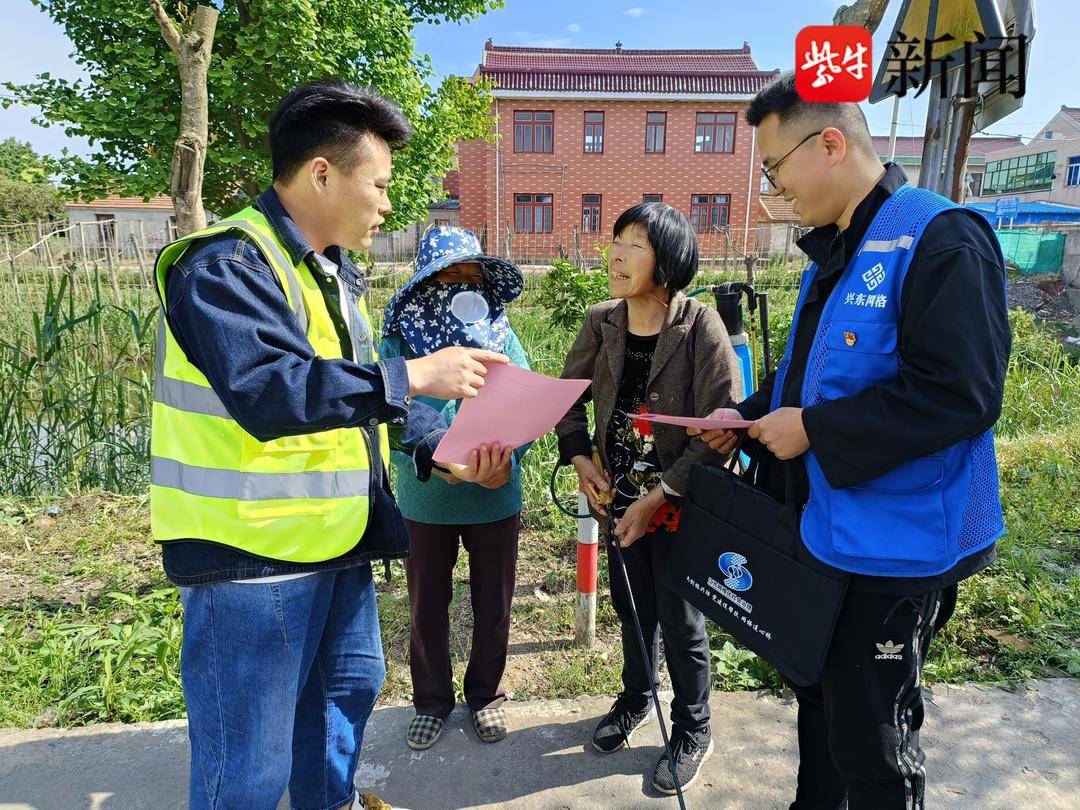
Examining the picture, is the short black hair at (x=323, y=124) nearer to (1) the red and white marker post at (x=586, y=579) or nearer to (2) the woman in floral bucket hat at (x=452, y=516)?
(2) the woman in floral bucket hat at (x=452, y=516)

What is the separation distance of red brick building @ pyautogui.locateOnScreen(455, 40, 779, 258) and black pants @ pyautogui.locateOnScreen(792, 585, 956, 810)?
23.7 metres

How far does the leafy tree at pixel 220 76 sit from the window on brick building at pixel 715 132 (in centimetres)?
1675

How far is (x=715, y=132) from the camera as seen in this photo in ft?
82.9

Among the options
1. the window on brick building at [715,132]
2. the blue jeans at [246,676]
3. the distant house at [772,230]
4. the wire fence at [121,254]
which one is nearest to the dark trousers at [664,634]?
the blue jeans at [246,676]

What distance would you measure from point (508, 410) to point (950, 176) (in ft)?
8.12

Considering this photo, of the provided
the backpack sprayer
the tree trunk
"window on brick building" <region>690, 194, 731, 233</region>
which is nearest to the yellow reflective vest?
the backpack sprayer

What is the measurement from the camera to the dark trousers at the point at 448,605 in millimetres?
2422

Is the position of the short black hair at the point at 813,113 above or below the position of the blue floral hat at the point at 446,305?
above

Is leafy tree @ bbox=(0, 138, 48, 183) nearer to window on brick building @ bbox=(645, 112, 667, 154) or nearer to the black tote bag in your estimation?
window on brick building @ bbox=(645, 112, 667, 154)

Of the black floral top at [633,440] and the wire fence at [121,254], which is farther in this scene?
the wire fence at [121,254]

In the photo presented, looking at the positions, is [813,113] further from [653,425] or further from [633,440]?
[633,440]

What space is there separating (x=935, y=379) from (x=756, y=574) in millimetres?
660

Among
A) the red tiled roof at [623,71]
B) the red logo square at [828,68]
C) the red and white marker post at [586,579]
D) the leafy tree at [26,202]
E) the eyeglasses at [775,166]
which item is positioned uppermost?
the red tiled roof at [623,71]

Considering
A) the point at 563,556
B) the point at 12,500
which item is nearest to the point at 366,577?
the point at 563,556
